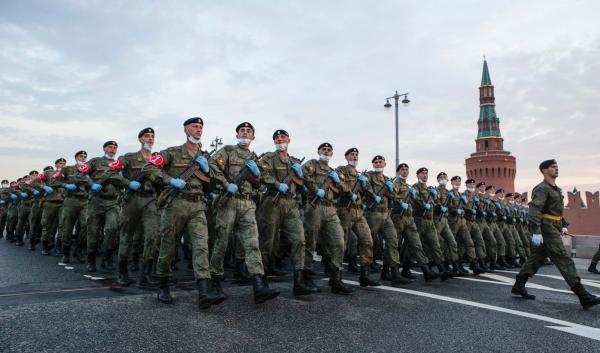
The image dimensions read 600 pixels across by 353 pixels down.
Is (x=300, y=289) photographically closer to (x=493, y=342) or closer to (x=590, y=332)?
(x=493, y=342)

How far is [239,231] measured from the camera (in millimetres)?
5555

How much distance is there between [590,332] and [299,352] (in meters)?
3.27

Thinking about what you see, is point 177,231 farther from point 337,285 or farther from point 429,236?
point 429,236

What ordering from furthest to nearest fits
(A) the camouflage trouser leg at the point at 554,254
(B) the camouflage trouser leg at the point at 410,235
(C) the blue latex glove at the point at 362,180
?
(C) the blue latex glove at the point at 362,180
(B) the camouflage trouser leg at the point at 410,235
(A) the camouflage trouser leg at the point at 554,254

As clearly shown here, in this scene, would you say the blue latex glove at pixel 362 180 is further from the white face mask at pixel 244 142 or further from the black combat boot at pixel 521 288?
the black combat boot at pixel 521 288

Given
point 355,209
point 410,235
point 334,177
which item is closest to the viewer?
point 334,177

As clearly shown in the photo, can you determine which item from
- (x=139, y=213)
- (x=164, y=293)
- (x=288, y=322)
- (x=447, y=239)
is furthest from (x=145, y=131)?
(x=447, y=239)

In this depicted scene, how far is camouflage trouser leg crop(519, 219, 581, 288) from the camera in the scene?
5846 millimetres

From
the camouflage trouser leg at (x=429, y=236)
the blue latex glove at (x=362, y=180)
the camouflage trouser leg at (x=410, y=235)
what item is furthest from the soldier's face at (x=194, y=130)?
the camouflage trouser leg at (x=429, y=236)

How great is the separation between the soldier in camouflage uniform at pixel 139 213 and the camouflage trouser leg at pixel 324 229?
8.02 ft

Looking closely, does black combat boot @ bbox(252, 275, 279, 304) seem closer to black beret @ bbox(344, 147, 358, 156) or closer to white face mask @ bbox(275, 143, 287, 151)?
white face mask @ bbox(275, 143, 287, 151)

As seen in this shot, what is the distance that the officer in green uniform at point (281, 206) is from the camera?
5.95 m

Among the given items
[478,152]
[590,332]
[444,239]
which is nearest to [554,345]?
[590,332]

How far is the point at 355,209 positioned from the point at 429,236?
2057mm
